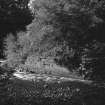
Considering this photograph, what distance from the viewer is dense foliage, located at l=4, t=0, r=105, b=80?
9.09 meters

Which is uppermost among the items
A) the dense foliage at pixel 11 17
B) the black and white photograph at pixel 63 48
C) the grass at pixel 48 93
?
the dense foliage at pixel 11 17

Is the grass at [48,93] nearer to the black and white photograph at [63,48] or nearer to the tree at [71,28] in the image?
the black and white photograph at [63,48]

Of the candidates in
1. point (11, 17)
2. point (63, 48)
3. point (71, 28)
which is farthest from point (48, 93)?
point (11, 17)

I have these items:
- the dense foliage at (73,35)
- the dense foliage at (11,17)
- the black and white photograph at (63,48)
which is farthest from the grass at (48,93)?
the dense foliage at (11,17)

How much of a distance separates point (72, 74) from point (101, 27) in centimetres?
251

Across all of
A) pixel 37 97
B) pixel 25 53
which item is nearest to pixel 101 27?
pixel 25 53

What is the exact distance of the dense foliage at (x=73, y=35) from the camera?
9.09m

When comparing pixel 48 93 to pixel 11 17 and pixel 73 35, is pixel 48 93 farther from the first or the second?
pixel 11 17

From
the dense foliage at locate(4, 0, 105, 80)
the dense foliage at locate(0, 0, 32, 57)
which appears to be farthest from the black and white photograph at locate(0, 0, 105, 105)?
the dense foliage at locate(0, 0, 32, 57)

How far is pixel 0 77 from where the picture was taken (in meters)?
8.46

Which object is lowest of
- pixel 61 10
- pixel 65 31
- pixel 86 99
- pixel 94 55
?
pixel 86 99

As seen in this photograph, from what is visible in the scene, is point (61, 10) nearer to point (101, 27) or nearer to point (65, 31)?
point (65, 31)

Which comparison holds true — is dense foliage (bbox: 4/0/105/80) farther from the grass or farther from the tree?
the grass

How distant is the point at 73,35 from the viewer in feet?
30.5
